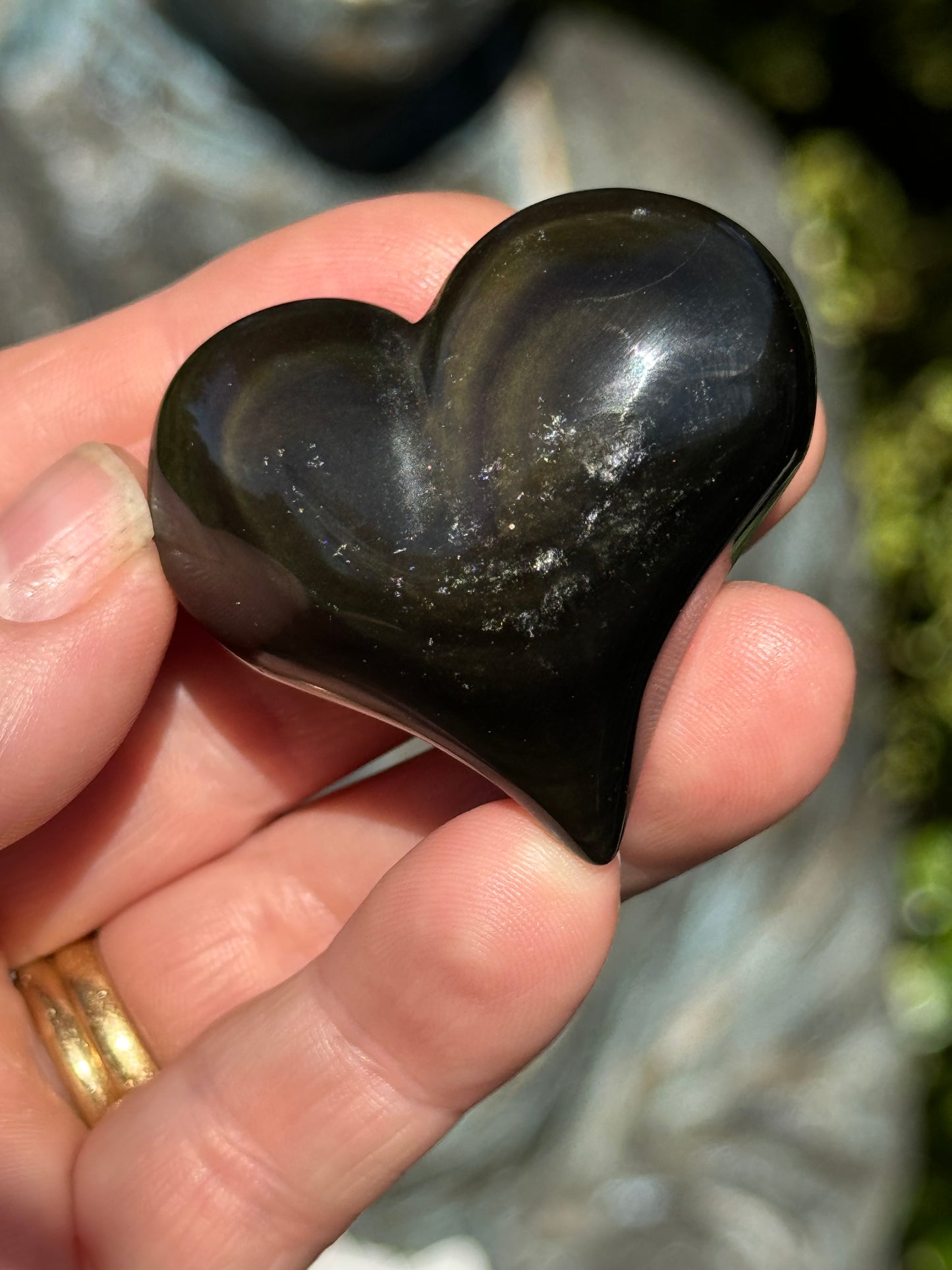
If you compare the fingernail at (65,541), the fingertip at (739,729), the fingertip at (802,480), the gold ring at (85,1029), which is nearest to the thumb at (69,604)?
the fingernail at (65,541)

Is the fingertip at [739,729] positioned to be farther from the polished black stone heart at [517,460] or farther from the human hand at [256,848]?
the polished black stone heart at [517,460]

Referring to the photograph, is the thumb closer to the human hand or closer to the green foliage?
the human hand

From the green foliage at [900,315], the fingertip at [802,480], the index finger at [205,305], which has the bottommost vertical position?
the green foliage at [900,315]

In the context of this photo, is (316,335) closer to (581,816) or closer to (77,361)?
(77,361)

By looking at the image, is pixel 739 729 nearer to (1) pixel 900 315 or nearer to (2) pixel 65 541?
(2) pixel 65 541

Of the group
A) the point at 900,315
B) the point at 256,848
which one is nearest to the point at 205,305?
the point at 256,848

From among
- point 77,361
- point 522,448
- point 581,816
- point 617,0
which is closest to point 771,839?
point 581,816
